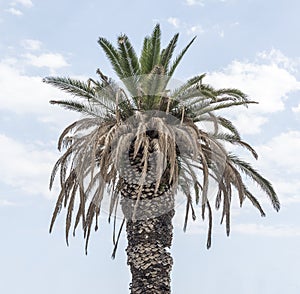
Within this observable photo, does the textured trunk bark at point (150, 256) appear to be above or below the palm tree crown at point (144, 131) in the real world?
below

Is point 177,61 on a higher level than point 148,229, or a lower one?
higher

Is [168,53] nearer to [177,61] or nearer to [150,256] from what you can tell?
[177,61]

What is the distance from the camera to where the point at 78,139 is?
1805 centimetres

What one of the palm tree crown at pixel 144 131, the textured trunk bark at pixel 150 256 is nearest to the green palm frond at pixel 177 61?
the palm tree crown at pixel 144 131

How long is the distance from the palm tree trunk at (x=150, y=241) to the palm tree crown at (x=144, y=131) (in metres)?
0.31

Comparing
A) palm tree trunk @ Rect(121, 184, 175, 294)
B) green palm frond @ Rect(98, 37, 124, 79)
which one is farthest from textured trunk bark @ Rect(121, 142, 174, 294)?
green palm frond @ Rect(98, 37, 124, 79)

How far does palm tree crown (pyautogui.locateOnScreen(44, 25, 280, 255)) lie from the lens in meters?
17.0

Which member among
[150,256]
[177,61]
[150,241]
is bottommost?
[150,256]

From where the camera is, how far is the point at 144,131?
16.9m

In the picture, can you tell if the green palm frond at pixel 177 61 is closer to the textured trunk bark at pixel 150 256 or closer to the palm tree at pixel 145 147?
the palm tree at pixel 145 147

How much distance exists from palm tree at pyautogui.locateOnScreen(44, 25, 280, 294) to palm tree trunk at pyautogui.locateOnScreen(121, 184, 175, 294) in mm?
27

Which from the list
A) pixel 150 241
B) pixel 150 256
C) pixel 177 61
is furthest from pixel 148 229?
pixel 177 61

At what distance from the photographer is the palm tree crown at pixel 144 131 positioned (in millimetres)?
17000

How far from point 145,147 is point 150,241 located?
104 inches
